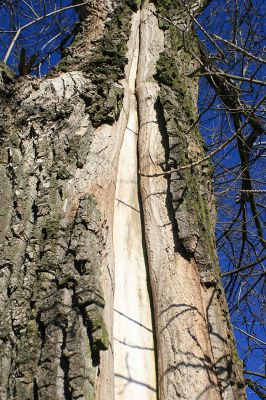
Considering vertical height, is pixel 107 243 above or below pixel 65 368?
above

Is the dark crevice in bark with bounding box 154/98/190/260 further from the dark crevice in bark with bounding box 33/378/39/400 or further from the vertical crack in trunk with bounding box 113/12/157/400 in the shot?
the dark crevice in bark with bounding box 33/378/39/400

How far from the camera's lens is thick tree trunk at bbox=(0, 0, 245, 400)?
136cm

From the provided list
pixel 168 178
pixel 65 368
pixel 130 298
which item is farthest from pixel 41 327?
pixel 168 178

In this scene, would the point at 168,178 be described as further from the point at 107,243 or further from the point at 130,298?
the point at 130,298

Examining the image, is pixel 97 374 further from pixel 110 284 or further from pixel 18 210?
pixel 18 210

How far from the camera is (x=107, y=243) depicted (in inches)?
66.4

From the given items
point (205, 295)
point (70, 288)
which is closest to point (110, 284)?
point (70, 288)

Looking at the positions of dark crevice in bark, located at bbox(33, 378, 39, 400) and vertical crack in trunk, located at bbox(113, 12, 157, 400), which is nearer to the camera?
dark crevice in bark, located at bbox(33, 378, 39, 400)

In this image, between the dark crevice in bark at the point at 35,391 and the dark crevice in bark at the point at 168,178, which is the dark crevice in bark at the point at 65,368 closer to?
the dark crevice in bark at the point at 35,391

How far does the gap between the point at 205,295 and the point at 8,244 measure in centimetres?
66

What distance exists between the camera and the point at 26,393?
1236 millimetres

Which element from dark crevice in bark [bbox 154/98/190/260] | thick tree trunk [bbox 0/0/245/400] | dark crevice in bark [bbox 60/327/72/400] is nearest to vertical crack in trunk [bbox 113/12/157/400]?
thick tree trunk [bbox 0/0/245/400]

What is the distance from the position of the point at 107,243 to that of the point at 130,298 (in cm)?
20

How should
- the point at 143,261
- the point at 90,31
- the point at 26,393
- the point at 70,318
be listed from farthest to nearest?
the point at 90,31
the point at 143,261
the point at 70,318
the point at 26,393
